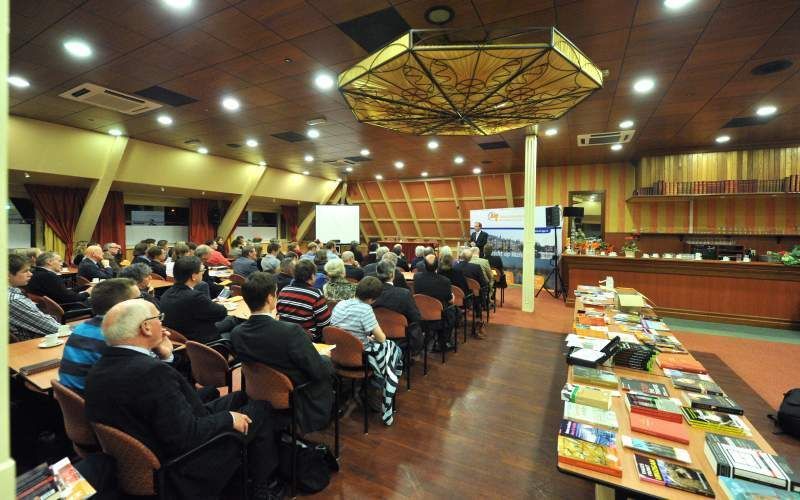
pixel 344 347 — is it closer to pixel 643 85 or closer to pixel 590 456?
→ pixel 590 456

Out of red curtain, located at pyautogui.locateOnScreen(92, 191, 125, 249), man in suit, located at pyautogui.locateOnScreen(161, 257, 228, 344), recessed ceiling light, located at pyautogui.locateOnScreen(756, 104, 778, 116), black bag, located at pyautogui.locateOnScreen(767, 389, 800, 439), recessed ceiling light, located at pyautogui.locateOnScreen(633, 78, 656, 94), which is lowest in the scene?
black bag, located at pyautogui.locateOnScreen(767, 389, 800, 439)

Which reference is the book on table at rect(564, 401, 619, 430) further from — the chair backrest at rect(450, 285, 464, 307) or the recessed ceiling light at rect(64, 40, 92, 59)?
the recessed ceiling light at rect(64, 40, 92, 59)

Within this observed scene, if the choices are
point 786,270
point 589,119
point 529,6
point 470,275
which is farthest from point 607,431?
point 786,270

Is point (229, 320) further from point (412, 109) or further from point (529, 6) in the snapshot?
point (529, 6)

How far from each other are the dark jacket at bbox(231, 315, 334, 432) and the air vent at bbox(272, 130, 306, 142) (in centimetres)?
596

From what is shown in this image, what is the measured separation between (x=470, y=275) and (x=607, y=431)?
3.89m

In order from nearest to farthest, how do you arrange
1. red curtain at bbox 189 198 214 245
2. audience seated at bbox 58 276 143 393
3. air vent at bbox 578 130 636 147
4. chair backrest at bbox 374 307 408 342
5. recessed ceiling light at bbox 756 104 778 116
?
audience seated at bbox 58 276 143 393, chair backrest at bbox 374 307 408 342, recessed ceiling light at bbox 756 104 778 116, air vent at bbox 578 130 636 147, red curtain at bbox 189 198 214 245

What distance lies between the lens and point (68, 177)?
751cm

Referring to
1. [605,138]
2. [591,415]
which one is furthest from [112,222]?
[605,138]

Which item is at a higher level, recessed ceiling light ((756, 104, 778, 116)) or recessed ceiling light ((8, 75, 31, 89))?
recessed ceiling light ((8, 75, 31, 89))

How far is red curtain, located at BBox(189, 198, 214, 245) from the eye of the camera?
11326 millimetres

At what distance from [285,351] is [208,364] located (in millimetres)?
766

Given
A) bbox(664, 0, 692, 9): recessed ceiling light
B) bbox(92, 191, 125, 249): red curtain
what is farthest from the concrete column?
bbox(92, 191, 125, 249): red curtain

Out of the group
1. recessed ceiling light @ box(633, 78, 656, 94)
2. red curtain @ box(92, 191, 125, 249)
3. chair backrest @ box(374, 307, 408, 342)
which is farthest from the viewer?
red curtain @ box(92, 191, 125, 249)
